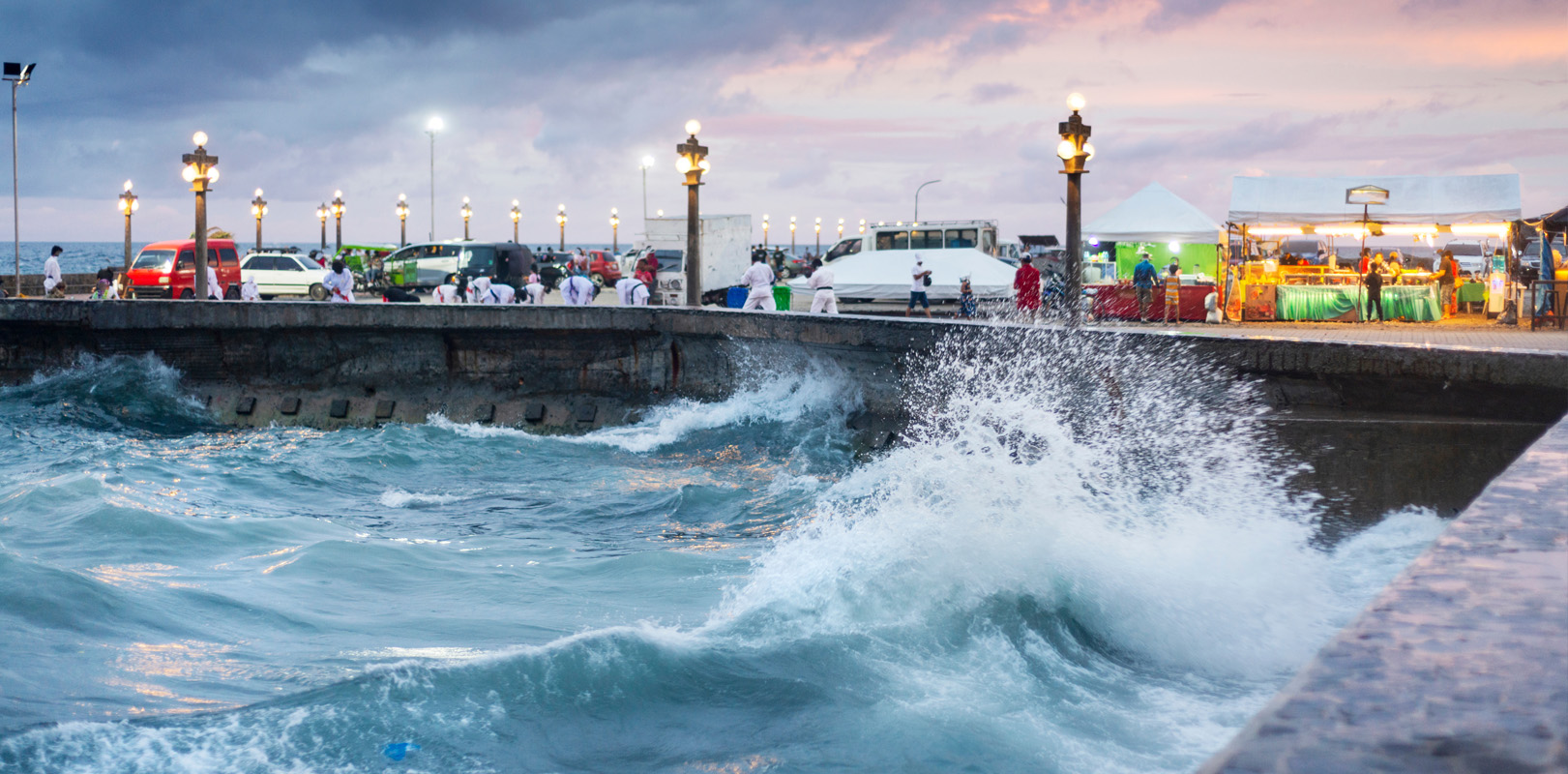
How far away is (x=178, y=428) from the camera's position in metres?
13.9

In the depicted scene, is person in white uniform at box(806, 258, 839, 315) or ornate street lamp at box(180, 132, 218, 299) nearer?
person in white uniform at box(806, 258, 839, 315)

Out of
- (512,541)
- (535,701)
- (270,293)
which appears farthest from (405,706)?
(270,293)

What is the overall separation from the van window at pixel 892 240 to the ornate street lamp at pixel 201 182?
48.0 ft

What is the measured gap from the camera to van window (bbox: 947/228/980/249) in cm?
2916

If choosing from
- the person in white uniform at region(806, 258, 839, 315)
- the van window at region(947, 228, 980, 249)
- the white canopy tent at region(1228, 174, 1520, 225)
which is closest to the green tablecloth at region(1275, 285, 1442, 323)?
the white canopy tent at region(1228, 174, 1520, 225)

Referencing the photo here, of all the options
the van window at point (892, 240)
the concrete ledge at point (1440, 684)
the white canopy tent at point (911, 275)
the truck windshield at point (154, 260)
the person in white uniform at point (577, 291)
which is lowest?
the concrete ledge at point (1440, 684)

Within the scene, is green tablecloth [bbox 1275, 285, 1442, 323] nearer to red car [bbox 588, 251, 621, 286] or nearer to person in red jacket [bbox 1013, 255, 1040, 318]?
person in red jacket [bbox 1013, 255, 1040, 318]

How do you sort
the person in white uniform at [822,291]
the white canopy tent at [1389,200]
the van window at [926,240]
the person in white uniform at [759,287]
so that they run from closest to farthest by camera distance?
the person in white uniform at [759,287], the person in white uniform at [822,291], the white canopy tent at [1389,200], the van window at [926,240]

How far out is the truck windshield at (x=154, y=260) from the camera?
3045cm

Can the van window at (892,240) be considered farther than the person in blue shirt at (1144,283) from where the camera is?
Yes

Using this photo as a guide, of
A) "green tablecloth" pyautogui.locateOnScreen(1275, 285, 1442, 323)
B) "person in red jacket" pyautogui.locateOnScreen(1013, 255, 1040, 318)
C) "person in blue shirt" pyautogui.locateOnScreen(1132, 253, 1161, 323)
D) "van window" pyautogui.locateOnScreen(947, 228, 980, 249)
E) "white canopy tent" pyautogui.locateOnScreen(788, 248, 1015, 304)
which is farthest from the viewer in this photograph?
"van window" pyautogui.locateOnScreen(947, 228, 980, 249)

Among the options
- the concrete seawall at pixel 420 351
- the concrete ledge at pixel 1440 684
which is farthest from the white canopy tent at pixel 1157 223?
the concrete ledge at pixel 1440 684

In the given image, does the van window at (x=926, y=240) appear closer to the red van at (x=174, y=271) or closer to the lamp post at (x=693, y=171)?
the lamp post at (x=693, y=171)

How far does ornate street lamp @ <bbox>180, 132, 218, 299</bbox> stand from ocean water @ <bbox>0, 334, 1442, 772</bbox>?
10.8 meters
